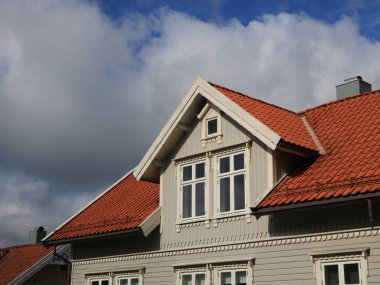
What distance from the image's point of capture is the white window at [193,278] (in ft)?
56.1

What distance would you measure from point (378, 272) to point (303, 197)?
91.4 inches

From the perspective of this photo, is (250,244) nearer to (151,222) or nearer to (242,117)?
(242,117)

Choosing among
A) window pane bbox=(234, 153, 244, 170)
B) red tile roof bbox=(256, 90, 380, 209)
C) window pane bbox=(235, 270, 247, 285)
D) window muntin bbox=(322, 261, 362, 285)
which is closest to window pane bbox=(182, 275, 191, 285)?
window pane bbox=(235, 270, 247, 285)

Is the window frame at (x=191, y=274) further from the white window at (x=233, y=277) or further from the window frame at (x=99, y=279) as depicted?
the window frame at (x=99, y=279)

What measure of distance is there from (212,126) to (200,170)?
51.5 inches

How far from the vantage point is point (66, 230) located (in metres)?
21.8

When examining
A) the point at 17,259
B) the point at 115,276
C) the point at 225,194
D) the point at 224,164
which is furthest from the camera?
the point at 17,259

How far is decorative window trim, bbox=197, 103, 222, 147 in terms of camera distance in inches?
692

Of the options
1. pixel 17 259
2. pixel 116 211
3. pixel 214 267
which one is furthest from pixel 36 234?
pixel 214 267

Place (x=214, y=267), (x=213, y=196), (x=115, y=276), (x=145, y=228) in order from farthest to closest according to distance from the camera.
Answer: (x=115, y=276), (x=145, y=228), (x=213, y=196), (x=214, y=267)

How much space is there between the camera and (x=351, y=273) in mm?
13703

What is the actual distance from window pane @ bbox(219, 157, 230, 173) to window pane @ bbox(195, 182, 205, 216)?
75 centimetres

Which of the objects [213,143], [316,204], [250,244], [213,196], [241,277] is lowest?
[241,277]

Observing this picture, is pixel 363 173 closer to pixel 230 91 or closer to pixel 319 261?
pixel 319 261
